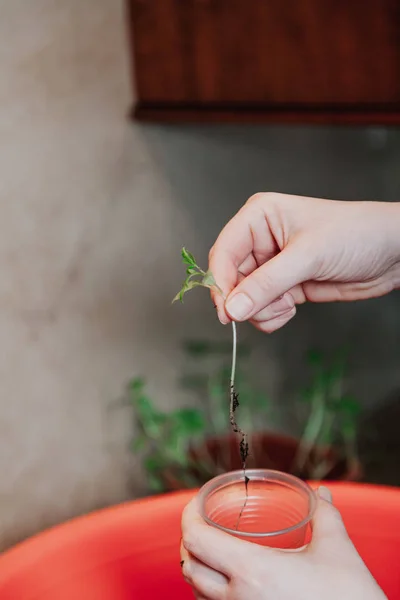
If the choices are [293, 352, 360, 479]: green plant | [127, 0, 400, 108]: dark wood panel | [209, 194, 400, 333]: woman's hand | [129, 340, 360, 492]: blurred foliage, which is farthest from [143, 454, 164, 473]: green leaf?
[127, 0, 400, 108]: dark wood panel

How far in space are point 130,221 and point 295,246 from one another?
632mm

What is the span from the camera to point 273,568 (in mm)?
439

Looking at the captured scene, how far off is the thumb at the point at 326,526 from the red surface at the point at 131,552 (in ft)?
0.31

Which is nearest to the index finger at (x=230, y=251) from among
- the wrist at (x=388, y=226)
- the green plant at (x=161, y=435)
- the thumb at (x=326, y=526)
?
the wrist at (x=388, y=226)

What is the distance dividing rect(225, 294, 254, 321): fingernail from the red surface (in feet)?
0.62

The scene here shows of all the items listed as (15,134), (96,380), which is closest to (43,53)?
(15,134)

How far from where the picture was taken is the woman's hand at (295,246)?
61cm

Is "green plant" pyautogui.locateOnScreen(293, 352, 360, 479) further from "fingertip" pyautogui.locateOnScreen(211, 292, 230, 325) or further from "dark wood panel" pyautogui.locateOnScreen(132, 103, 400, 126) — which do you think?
"fingertip" pyautogui.locateOnScreen(211, 292, 230, 325)

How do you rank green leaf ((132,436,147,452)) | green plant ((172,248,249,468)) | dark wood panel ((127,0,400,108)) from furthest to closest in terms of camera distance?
green leaf ((132,436,147,452)) → dark wood panel ((127,0,400,108)) → green plant ((172,248,249,468))

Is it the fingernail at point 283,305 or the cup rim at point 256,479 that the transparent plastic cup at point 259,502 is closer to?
the cup rim at point 256,479

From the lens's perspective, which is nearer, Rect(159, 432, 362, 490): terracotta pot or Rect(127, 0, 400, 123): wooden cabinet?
Rect(127, 0, 400, 123): wooden cabinet

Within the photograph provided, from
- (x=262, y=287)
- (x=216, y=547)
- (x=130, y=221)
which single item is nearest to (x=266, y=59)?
(x=130, y=221)

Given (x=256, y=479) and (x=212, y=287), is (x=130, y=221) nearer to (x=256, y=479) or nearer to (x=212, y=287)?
(x=212, y=287)

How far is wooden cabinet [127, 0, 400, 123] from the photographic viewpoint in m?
1.00
